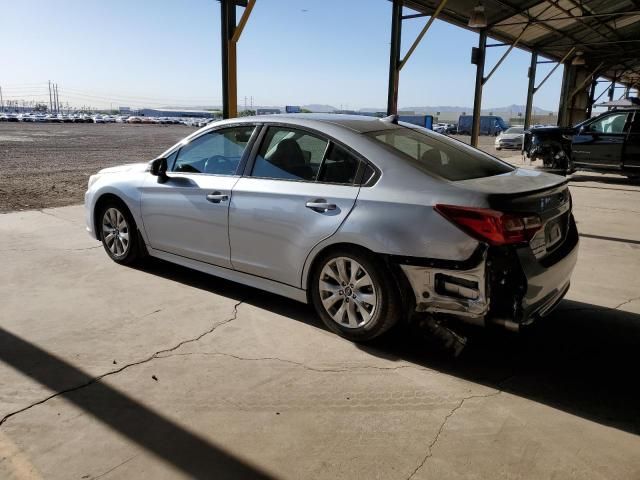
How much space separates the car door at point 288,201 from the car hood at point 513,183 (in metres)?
0.78

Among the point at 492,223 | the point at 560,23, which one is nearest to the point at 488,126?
the point at 560,23

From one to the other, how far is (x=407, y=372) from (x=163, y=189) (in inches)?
109

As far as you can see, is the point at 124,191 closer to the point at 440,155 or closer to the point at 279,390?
the point at 279,390

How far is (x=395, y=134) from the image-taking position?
3994 mm

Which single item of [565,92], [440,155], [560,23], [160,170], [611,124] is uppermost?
[560,23]

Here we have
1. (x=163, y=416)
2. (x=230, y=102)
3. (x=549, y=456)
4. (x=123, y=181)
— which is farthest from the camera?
(x=230, y=102)

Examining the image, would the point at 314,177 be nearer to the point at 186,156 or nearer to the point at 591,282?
the point at 186,156

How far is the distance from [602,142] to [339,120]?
37.1 ft

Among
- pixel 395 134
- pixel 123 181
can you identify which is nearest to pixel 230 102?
pixel 123 181

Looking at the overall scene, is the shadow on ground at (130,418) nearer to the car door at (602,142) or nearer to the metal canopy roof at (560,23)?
the car door at (602,142)

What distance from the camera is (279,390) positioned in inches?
120

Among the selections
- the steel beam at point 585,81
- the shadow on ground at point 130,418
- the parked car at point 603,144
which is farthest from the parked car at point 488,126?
the shadow on ground at point 130,418

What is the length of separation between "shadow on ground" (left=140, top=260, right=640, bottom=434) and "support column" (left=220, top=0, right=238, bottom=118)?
19.7ft

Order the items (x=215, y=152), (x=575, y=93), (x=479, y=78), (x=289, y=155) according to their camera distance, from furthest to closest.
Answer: (x=575, y=93), (x=479, y=78), (x=215, y=152), (x=289, y=155)
